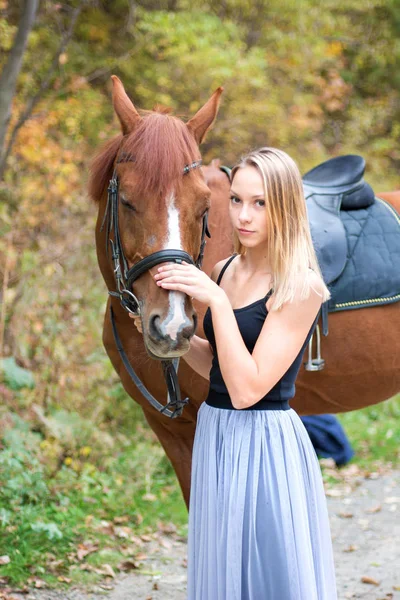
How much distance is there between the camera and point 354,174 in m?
3.50

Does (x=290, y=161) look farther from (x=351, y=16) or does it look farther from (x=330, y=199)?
(x=351, y=16)

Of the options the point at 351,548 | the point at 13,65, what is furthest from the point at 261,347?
the point at 13,65

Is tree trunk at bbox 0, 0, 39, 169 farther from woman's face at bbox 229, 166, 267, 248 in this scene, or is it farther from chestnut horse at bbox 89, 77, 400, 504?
woman's face at bbox 229, 166, 267, 248

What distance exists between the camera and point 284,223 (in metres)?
1.97

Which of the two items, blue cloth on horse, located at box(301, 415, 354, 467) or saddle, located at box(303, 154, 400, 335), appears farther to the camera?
blue cloth on horse, located at box(301, 415, 354, 467)

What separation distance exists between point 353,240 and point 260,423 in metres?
1.63

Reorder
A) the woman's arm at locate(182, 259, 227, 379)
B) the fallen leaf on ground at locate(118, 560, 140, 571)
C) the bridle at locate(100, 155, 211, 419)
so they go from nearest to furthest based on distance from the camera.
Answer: the bridle at locate(100, 155, 211, 419) → the woman's arm at locate(182, 259, 227, 379) → the fallen leaf on ground at locate(118, 560, 140, 571)

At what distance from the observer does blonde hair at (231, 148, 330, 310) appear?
1912mm

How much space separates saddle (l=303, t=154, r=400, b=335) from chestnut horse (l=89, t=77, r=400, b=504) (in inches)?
3.8

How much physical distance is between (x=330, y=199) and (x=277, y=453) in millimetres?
1812

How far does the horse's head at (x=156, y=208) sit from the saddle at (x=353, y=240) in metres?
1.00

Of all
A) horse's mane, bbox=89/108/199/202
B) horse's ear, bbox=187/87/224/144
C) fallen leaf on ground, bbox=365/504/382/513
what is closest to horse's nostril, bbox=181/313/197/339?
horse's mane, bbox=89/108/199/202

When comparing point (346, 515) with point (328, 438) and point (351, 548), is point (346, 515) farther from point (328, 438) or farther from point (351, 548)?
point (328, 438)

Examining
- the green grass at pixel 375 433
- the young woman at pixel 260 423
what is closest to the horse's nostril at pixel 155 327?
the young woman at pixel 260 423
